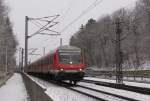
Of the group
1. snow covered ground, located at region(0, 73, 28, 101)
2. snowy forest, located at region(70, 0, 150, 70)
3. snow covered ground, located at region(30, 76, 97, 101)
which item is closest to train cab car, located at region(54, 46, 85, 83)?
snow covered ground, located at region(0, 73, 28, 101)

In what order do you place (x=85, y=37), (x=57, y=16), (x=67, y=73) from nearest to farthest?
(x=67, y=73)
(x=57, y=16)
(x=85, y=37)

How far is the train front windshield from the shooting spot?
31.1 meters

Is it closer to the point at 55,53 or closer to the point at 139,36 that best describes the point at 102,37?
the point at 139,36

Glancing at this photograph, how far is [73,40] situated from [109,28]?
47.8ft

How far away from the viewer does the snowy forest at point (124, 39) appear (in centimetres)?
9794

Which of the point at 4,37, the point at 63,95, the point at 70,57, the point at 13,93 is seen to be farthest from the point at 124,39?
the point at 63,95

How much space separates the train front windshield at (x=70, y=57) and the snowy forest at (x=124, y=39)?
55385mm

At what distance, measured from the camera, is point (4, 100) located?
2347cm

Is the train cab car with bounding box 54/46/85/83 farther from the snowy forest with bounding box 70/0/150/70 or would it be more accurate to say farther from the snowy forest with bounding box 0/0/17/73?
the snowy forest with bounding box 70/0/150/70

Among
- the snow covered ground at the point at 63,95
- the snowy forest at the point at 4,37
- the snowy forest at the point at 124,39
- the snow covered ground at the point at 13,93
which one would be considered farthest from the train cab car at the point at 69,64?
the snowy forest at the point at 124,39

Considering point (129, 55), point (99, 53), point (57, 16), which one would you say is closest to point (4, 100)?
point (57, 16)

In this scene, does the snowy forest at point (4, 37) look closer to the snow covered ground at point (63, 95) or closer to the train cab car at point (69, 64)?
the train cab car at point (69, 64)

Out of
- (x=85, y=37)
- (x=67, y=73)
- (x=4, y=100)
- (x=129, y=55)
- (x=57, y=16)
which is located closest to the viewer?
(x=4, y=100)

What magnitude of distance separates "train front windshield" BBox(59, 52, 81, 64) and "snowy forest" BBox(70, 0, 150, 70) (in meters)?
55.4
